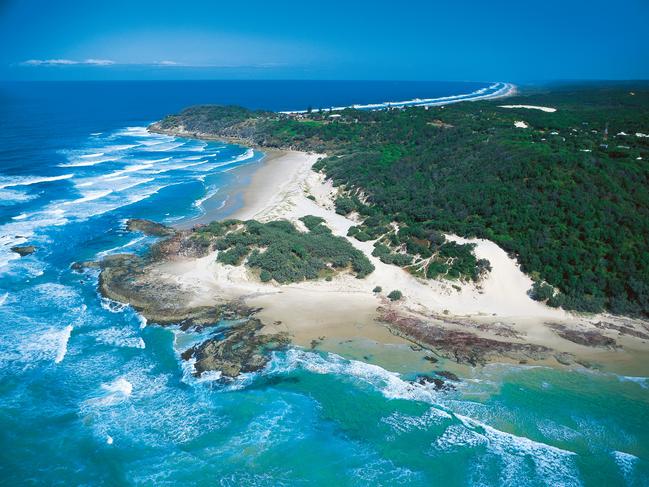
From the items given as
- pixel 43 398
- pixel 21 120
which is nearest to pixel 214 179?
pixel 43 398

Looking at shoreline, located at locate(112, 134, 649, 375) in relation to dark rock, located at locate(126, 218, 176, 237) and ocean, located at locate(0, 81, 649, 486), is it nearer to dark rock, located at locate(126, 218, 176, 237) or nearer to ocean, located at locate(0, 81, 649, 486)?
ocean, located at locate(0, 81, 649, 486)

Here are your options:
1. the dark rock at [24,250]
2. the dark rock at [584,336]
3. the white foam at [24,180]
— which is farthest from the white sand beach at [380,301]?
the white foam at [24,180]

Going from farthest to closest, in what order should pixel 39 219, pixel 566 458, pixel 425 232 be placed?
pixel 39 219, pixel 425 232, pixel 566 458


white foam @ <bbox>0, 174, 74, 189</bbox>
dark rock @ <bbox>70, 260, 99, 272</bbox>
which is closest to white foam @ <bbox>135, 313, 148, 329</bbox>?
dark rock @ <bbox>70, 260, 99, 272</bbox>

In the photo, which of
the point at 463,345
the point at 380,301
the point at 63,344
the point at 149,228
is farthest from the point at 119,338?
the point at 463,345

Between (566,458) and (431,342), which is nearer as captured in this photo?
(566,458)

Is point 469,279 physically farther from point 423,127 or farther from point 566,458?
point 423,127

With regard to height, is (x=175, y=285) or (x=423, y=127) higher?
(x=423, y=127)
